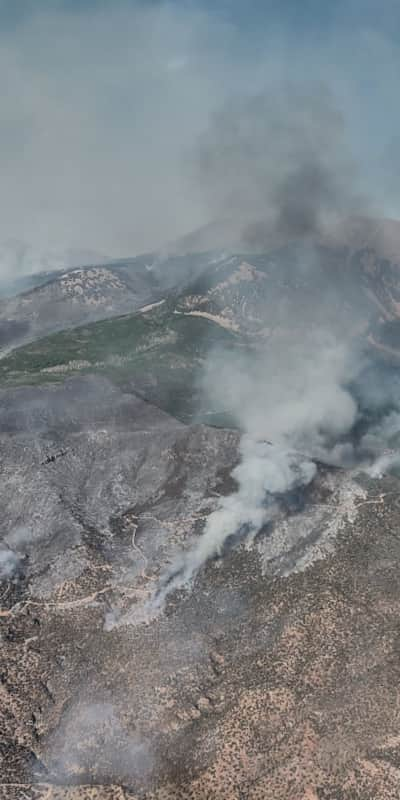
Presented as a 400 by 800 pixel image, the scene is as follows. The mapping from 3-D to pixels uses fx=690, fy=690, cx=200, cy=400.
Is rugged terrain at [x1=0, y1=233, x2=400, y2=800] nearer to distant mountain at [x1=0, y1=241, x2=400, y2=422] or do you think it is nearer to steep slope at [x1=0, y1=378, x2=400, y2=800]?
steep slope at [x1=0, y1=378, x2=400, y2=800]

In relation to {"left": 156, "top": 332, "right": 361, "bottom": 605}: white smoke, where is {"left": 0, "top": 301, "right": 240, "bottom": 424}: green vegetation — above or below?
below

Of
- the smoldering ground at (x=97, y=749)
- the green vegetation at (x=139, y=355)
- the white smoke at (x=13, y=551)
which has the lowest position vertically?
the green vegetation at (x=139, y=355)

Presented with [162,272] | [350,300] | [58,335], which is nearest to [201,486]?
[58,335]

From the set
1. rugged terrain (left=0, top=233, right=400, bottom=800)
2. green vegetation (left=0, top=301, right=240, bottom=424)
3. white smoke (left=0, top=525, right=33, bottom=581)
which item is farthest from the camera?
A: green vegetation (left=0, top=301, right=240, bottom=424)

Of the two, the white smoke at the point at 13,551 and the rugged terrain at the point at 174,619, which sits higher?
the rugged terrain at the point at 174,619

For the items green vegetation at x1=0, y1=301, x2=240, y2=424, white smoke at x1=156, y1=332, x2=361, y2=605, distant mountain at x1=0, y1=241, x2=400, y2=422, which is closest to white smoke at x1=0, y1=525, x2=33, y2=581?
white smoke at x1=156, y1=332, x2=361, y2=605

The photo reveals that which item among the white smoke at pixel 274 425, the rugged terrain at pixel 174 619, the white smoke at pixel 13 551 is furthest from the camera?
the white smoke at pixel 274 425

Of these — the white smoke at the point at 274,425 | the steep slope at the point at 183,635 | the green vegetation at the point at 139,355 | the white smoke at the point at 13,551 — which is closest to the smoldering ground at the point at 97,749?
the steep slope at the point at 183,635

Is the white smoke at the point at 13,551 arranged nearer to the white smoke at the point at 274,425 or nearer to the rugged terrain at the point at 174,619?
the rugged terrain at the point at 174,619

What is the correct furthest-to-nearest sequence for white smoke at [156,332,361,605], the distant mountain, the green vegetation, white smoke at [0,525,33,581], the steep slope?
the distant mountain < the green vegetation < white smoke at [156,332,361,605] < white smoke at [0,525,33,581] < the steep slope

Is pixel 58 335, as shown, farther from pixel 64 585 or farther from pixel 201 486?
pixel 64 585
